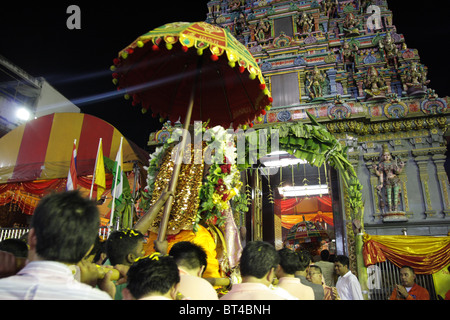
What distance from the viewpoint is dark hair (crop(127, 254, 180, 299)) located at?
5.09 ft

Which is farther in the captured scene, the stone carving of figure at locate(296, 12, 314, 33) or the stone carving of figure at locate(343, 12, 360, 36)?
the stone carving of figure at locate(343, 12, 360, 36)

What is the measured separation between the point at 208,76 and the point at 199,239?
2.21 metres

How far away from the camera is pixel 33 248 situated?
130 cm

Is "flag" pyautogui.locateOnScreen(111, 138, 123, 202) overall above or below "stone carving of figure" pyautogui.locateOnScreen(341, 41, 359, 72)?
below

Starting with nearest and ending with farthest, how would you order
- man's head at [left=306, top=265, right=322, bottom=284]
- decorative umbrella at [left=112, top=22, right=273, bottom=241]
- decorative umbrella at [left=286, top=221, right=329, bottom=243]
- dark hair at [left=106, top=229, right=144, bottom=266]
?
dark hair at [left=106, top=229, right=144, bottom=266] → decorative umbrella at [left=112, top=22, right=273, bottom=241] → man's head at [left=306, top=265, right=322, bottom=284] → decorative umbrella at [left=286, top=221, right=329, bottom=243]

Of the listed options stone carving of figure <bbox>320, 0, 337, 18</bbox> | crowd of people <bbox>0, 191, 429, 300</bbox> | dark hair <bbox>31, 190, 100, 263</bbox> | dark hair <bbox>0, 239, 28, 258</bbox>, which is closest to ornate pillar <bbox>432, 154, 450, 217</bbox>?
stone carving of figure <bbox>320, 0, 337, 18</bbox>

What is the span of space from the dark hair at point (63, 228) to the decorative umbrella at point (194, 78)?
6.02ft

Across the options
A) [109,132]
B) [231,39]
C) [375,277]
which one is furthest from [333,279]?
[109,132]

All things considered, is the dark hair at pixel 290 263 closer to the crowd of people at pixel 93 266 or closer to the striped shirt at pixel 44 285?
the crowd of people at pixel 93 266

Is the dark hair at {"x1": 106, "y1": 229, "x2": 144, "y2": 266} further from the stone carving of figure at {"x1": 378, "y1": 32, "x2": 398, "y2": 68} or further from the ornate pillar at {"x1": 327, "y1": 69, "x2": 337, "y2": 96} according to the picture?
the stone carving of figure at {"x1": 378, "y1": 32, "x2": 398, "y2": 68}

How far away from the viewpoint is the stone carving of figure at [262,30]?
13.5 metres

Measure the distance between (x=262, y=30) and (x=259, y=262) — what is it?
13.4 m

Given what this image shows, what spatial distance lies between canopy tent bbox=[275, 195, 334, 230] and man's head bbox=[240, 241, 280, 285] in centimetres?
1431

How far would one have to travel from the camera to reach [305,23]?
12.9m
